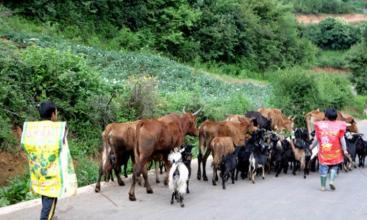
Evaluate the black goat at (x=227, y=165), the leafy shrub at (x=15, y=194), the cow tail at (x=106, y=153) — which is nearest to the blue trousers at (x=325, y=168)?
the black goat at (x=227, y=165)

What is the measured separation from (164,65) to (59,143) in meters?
22.5

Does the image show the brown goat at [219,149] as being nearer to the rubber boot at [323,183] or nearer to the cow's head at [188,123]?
the cow's head at [188,123]

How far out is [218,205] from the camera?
1062 centimetres

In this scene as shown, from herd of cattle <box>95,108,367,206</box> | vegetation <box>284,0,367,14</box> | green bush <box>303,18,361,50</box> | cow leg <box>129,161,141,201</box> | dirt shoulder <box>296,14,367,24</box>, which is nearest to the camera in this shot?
cow leg <box>129,161,141,201</box>

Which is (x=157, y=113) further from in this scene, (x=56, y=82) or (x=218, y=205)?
(x=218, y=205)

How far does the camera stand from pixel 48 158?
316 inches

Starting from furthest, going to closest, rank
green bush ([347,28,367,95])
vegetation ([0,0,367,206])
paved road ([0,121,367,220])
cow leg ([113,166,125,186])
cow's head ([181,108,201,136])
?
1. green bush ([347,28,367,95])
2. vegetation ([0,0,367,206])
3. cow's head ([181,108,201,136])
4. cow leg ([113,166,125,186])
5. paved road ([0,121,367,220])

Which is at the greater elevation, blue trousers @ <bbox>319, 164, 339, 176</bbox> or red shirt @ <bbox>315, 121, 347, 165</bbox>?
red shirt @ <bbox>315, 121, 347, 165</bbox>

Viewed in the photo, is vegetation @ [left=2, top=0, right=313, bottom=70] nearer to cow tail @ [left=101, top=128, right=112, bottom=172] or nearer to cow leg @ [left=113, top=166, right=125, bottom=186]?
cow leg @ [left=113, top=166, right=125, bottom=186]

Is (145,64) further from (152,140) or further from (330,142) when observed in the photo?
(152,140)

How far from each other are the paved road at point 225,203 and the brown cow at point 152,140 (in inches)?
22.1

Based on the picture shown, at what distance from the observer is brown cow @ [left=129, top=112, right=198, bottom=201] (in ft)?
36.0

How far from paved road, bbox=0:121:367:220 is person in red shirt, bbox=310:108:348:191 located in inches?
20.7

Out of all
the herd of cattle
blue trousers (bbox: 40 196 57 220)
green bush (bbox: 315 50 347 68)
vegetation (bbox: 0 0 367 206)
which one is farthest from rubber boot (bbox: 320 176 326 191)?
green bush (bbox: 315 50 347 68)
